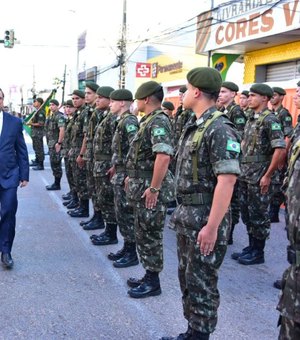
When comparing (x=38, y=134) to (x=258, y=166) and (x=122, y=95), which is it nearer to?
(x=122, y=95)

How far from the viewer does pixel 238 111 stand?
5934mm

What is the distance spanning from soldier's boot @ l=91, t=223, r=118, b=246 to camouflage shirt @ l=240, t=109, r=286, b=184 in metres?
1.69

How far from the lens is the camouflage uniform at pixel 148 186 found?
11.5 feet

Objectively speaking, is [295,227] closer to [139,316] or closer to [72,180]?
A: [139,316]

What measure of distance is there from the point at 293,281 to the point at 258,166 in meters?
2.87

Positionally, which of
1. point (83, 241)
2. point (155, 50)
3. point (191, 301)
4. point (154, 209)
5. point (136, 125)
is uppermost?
point (155, 50)

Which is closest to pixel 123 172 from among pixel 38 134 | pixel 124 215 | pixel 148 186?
pixel 124 215

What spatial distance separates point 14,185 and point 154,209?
155 cm

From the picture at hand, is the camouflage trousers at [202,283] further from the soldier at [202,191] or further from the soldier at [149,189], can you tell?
the soldier at [149,189]

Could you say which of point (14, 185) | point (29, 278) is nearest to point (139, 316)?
point (29, 278)

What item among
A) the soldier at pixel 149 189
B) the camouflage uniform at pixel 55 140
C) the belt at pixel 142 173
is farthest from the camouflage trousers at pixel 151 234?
the camouflage uniform at pixel 55 140

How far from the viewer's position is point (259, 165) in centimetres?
450

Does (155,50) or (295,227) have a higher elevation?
(155,50)

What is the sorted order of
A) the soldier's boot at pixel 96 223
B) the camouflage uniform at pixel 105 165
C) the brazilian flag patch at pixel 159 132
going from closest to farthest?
the brazilian flag patch at pixel 159 132 < the camouflage uniform at pixel 105 165 < the soldier's boot at pixel 96 223
